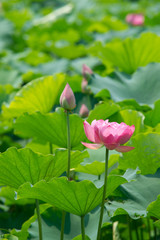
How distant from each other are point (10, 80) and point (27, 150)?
1.14 meters

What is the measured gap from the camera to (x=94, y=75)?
1.52m

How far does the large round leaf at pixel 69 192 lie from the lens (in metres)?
0.85

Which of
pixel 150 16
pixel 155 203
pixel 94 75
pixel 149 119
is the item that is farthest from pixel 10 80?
pixel 150 16

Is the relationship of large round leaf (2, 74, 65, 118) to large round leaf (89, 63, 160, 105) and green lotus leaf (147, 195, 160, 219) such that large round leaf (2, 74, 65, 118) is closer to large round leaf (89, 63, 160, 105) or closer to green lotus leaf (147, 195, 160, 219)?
large round leaf (89, 63, 160, 105)

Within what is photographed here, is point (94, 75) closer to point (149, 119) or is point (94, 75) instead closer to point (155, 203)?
point (149, 119)

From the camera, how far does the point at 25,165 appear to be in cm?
95

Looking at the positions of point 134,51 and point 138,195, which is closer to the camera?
point 138,195

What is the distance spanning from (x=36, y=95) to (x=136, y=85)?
0.38m

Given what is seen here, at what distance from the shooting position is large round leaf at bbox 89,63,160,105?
147 cm

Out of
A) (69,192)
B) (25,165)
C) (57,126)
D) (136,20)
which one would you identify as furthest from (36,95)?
(136,20)

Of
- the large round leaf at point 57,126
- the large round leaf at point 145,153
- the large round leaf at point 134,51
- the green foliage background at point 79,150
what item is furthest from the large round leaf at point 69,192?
the large round leaf at point 134,51

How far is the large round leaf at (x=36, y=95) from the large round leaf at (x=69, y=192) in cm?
54

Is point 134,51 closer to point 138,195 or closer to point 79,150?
point 79,150

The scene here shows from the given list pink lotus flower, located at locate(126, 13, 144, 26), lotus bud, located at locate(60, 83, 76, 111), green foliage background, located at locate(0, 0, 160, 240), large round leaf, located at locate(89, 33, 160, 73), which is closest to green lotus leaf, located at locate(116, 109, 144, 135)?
green foliage background, located at locate(0, 0, 160, 240)
